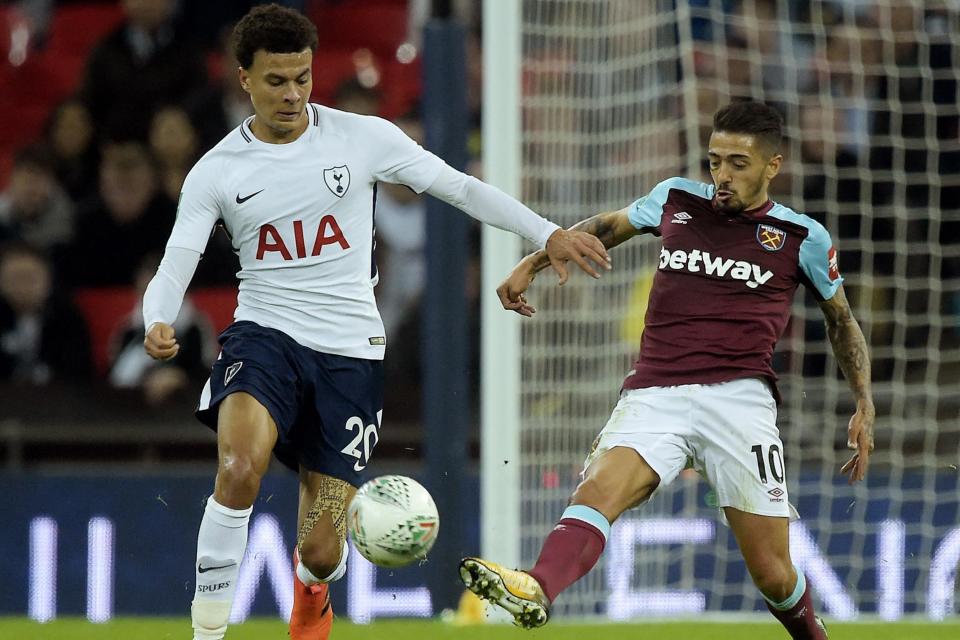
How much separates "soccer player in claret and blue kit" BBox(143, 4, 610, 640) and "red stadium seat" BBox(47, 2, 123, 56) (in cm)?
649

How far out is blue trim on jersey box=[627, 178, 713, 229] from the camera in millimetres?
5355

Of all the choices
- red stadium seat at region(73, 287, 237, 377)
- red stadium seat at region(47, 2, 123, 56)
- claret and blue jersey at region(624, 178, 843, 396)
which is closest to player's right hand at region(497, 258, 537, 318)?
claret and blue jersey at region(624, 178, 843, 396)

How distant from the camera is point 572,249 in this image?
16.4 feet

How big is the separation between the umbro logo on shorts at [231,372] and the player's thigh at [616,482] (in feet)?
3.68

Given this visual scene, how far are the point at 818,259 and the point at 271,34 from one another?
1.89m

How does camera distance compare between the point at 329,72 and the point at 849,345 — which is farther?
the point at 329,72

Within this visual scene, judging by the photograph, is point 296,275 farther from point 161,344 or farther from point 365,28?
point 365,28

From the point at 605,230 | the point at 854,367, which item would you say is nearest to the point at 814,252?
the point at 854,367

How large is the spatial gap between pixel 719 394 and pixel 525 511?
2.63 metres

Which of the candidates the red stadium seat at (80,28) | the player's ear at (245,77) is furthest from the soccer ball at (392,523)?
the red stadium seat at (80,28)

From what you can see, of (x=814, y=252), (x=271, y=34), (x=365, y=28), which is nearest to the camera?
(x=271, y=34)

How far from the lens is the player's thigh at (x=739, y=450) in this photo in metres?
5.07

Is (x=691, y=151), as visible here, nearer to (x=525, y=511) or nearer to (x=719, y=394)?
(x=525, y=511)

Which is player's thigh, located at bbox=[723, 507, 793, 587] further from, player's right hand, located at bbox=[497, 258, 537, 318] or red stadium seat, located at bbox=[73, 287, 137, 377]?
red stadium seat, located at bbox=[73, 287, 137, 377]
